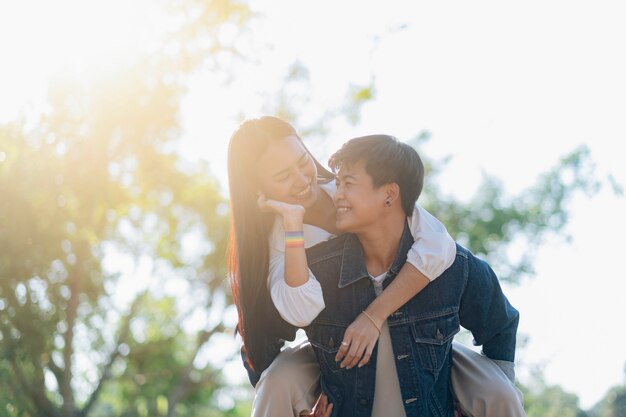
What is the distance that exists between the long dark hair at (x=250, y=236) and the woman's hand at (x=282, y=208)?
89 mm

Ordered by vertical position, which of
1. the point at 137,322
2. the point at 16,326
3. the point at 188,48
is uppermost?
the point at 188,48

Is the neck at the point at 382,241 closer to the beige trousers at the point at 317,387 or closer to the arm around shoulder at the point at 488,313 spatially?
the arm around shoulder at the point at 488,313

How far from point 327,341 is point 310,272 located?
0.31 meters

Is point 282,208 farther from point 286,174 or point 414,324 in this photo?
point 414,324

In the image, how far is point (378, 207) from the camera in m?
3.73

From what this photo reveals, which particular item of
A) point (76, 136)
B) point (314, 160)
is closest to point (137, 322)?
point (76, 136)

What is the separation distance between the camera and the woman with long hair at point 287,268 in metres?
3.56

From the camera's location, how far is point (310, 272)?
A: 366 cm

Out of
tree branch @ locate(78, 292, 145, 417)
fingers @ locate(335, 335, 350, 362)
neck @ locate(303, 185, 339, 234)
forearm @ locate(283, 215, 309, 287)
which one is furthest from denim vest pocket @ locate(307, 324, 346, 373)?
tree branch @ locate(78, 292, 145, 417)

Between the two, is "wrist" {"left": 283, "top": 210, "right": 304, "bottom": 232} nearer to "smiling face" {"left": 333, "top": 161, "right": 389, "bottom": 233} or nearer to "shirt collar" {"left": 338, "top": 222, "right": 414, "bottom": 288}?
"smiling face" {"left": 333, "top": 161, "right": 389, "bottom": 233}

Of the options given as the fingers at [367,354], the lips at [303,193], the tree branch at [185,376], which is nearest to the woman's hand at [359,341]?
the fingers at [367,354]

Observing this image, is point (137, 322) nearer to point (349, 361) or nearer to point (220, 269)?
point (220, 269)

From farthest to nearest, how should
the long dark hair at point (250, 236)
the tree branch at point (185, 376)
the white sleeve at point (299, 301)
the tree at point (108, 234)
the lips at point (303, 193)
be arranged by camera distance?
the tree branch at point (185, 376)
the tree at point (108, 234)
the lips at point (303, 193)
the long dark hair at point (250, 236)
the white sleeve at point (299, 301)

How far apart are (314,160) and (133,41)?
1044 cm
